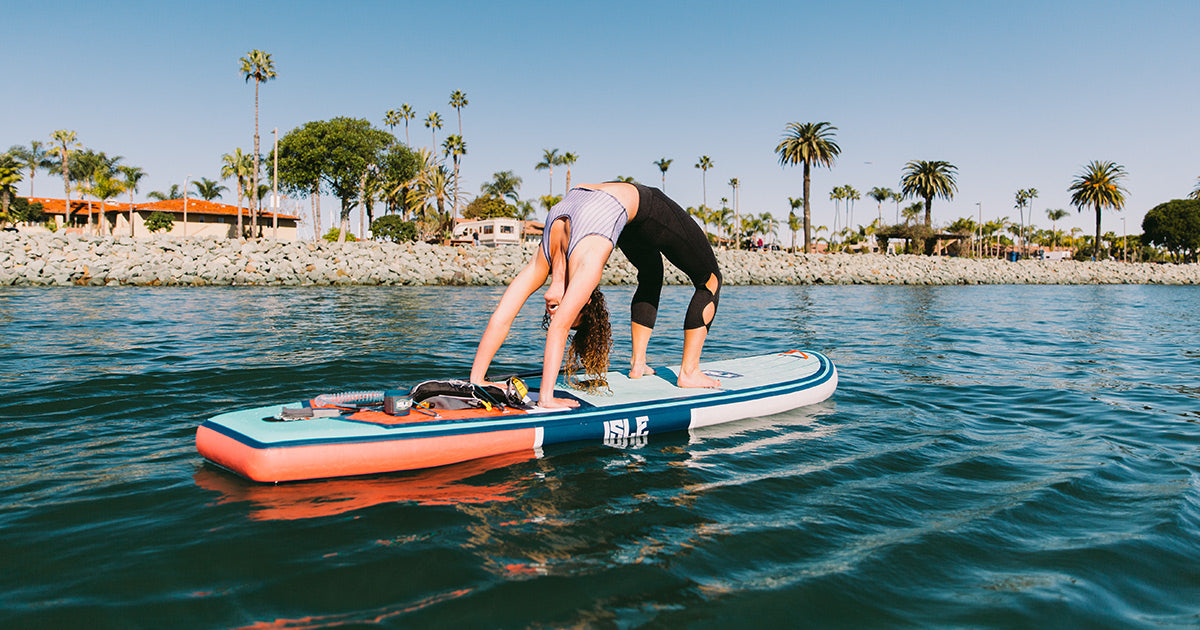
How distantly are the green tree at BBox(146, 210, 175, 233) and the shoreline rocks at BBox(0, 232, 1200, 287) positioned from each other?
31330 millimetres

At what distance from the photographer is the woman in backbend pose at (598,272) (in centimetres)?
439

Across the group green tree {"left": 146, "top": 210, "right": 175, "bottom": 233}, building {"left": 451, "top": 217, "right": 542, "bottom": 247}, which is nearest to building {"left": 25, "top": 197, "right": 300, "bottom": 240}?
green tree {"left": 146, "top": 210, "right": 175, "bottom": 233}

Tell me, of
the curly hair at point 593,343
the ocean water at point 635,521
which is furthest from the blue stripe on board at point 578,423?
the curly hair at point 593,343

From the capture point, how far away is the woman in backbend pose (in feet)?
14.4

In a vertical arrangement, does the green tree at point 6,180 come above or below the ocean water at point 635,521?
above

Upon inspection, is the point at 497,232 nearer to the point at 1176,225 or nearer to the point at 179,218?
the point at 179,218

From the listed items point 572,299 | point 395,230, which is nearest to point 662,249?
point 572,299

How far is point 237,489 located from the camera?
345 centimetres

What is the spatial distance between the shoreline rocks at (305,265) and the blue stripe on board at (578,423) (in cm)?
2514

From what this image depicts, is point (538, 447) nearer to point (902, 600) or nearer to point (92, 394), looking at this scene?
point (902, 600)

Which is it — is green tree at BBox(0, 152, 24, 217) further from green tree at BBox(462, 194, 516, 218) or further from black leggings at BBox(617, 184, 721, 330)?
black leggings at BBox(617, 184, 721, 330)

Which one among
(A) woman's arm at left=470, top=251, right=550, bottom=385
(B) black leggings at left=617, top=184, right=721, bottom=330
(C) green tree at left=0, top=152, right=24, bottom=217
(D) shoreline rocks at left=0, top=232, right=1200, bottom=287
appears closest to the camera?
(A) woman's arm at left=470, top=251, right=550, bottom=385

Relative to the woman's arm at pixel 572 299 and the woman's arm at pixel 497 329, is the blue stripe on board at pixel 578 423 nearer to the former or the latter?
the woman's arm at pixel 572 299

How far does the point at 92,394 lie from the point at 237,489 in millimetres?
3015
